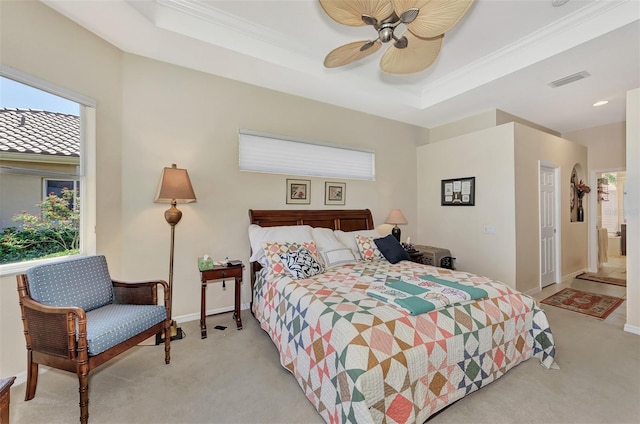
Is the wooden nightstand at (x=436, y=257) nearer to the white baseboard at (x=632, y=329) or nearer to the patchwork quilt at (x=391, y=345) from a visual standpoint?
the patchwork quilt at (x=391, y=345)

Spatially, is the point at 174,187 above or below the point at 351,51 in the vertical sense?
below

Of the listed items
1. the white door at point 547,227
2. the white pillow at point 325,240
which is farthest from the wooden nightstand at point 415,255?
the white door at point 547,227

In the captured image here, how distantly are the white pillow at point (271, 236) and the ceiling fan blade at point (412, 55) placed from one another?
6.71 ft

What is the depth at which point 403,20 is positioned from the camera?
70.2 inches

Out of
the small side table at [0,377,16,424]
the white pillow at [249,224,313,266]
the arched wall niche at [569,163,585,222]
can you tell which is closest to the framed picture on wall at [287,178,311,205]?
the white pillow at [249,224,313,266]

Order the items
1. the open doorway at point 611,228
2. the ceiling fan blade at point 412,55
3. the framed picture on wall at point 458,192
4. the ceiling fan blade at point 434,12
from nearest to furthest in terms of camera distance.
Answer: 1. the ceiling fan blade at point 434,12
2. the ceiling fan blade at point 412,55
3. the framed picture on wall at point 458,192
4. the open doorway at point 611,228

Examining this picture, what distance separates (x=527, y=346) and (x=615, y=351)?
1.11 meters

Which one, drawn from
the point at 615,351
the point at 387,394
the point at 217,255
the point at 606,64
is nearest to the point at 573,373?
the point at 615,351

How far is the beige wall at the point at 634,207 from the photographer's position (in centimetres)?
290

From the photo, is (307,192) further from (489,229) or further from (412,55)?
(489,229)

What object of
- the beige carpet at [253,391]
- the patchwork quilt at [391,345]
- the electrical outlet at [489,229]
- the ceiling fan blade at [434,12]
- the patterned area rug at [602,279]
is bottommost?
the beige carpet at [253,391]

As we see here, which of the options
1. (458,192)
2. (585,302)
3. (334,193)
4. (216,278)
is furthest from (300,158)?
(585,302)

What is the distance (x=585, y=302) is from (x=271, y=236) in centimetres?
452

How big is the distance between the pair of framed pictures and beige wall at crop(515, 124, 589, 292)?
260 centimetres
